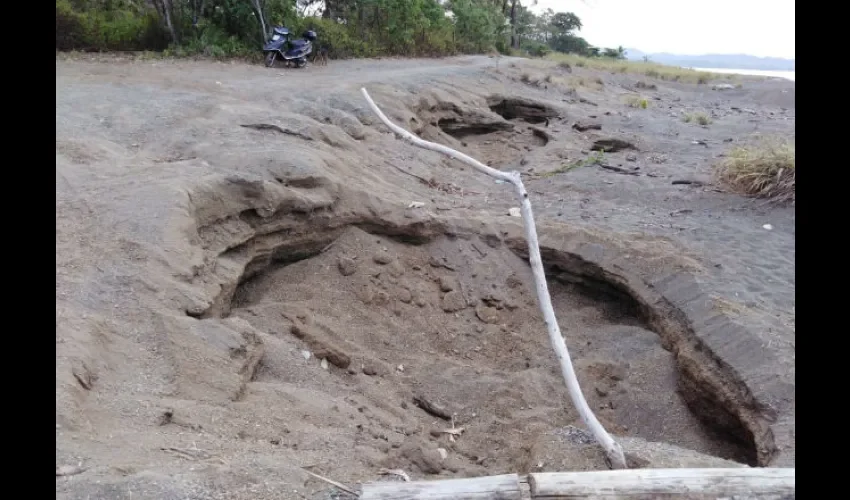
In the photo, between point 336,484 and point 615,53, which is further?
point 615,53

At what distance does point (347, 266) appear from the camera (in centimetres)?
539

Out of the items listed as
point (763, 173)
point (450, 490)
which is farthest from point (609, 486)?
point (763, 173)

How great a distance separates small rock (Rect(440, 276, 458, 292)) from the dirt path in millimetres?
19

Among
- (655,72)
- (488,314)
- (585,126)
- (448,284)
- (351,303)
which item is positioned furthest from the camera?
(655,72)

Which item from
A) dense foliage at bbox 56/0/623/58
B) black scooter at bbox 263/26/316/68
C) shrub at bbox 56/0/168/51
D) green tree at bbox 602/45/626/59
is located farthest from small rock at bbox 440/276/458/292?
green tree at bbox 602/45/626/59

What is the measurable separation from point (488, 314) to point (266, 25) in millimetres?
9074

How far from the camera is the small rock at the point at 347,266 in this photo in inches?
212

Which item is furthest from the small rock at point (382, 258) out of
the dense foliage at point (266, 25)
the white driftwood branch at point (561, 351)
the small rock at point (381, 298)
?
the dense foliage at point (266, 25)

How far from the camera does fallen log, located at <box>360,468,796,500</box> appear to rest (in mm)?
2297

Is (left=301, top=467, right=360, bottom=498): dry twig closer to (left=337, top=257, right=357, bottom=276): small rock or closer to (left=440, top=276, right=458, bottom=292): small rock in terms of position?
(left=337, top=257, right=357, bottom=276): small rock

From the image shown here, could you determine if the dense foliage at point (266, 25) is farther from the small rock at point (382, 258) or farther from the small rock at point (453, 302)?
the small rock at point (453, 302)

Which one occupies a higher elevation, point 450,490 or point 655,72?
point 655,72

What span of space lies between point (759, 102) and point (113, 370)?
1725cm

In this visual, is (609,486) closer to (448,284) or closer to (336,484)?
(336,484)
